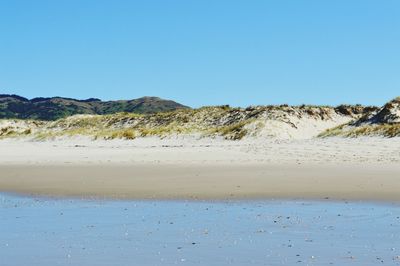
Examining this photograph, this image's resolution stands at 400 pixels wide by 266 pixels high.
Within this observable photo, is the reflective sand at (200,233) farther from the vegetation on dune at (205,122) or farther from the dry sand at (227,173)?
the vegetation on dune at (205,122)

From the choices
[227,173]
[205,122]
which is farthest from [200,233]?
[205,122]

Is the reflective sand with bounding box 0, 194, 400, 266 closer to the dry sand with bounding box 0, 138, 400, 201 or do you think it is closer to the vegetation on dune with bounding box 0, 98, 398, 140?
the dry sand with bounding box 0, 138, 400, 201

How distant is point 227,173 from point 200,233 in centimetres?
1112

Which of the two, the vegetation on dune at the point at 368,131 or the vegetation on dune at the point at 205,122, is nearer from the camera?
the vegetation on dune at the point at 368,131

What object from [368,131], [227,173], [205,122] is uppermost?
[205,122]

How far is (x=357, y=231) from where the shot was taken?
29.9 feet

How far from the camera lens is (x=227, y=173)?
20.3 meters

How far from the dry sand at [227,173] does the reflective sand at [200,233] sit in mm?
2055

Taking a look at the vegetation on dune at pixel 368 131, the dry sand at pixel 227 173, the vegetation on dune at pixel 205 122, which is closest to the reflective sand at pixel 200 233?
the dry sand at pixel 227 173

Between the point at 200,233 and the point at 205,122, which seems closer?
the point at 200,233

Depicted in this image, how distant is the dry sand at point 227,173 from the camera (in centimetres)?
1525

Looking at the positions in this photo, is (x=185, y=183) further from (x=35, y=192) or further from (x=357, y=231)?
(x=357, y=231)

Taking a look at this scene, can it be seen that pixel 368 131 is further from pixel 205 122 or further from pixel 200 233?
pixel 200 233

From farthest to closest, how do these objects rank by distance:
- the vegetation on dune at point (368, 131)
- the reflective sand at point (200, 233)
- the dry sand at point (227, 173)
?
the vegetation on dune at point (368, 131) < the dry sand at point (227, 173) < the reflective sand at point (200, 233)
